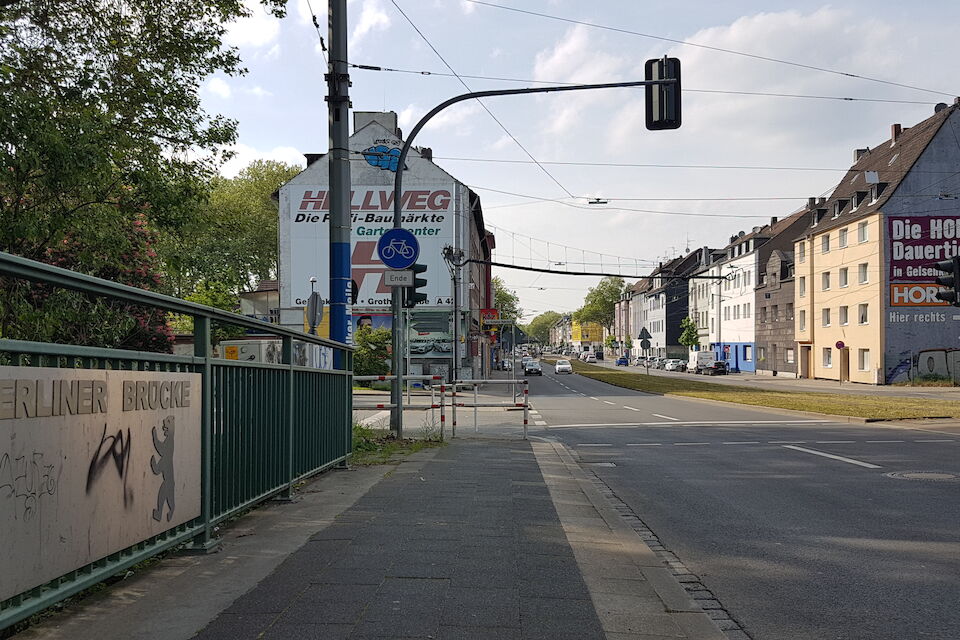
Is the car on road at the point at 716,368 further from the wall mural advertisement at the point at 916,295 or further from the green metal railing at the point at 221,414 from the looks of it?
the green metal railing at the point at 221,414

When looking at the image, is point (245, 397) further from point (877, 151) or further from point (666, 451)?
point (877, 151)

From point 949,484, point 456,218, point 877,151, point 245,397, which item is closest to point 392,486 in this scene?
point 245,397

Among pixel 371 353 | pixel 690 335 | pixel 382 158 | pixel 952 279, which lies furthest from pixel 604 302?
pixel 952 279

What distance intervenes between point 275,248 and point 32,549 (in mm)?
66232

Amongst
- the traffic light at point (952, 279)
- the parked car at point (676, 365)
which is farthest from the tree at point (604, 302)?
the traffic light at point (952, 279)

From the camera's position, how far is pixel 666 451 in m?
14.0

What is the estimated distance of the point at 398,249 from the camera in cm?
1439

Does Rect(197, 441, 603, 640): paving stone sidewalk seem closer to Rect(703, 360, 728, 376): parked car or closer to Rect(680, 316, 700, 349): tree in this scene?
Rect(703, 360, 728, 376): parked car

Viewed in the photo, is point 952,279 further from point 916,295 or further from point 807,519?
point 916,295

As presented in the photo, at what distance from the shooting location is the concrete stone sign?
321cm

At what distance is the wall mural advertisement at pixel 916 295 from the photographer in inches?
1933

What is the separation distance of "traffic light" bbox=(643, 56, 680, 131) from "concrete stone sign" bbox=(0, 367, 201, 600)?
10.6 m

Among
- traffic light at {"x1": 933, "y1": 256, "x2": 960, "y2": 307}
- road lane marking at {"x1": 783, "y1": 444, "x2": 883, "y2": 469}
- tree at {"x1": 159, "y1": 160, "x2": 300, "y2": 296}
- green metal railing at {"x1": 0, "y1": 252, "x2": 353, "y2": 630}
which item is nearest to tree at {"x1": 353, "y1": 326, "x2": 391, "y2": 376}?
tree at {"x1": 159, "y1": 160, "x2": 300, "y2": 296}

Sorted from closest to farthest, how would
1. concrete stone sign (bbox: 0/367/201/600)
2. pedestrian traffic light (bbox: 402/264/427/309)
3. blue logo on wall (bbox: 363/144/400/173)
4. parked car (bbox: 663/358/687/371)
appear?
concrete stone sign (bbox: 0/367/201/600) → pedestrian traffic light (bbox: 402/264/427/309) → blue logo on wall (bbox: 363/144/400/173) → parked car (bbox: 663/358/687/371)
